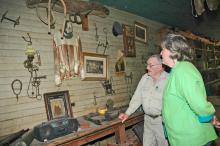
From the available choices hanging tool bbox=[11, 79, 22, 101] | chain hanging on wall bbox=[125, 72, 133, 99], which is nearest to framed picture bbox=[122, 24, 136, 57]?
chain hanging on wall bbox=[125, 72, 133, 99]

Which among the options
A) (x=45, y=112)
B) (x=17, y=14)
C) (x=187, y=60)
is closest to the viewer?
(x=187, y=60)

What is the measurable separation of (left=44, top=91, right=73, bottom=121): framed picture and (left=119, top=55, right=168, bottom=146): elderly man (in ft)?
3.06

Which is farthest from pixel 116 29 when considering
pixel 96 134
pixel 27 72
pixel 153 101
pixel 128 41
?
pixel 96 134

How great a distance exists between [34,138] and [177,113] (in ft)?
6.07

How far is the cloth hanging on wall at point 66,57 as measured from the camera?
3.88 meters

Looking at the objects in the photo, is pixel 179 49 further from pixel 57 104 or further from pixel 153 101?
pixel 57 104

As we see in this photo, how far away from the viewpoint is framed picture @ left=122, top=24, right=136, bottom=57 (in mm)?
5430

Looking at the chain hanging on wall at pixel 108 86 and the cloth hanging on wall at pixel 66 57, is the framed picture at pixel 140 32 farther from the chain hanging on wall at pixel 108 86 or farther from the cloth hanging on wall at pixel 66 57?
the cloth hanging on wall at pixel 66 57

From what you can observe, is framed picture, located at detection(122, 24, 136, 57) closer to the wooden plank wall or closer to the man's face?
the wooden plank wall

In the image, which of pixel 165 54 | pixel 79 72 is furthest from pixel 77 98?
pixel 165 54

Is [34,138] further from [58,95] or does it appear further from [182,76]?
[182,76]

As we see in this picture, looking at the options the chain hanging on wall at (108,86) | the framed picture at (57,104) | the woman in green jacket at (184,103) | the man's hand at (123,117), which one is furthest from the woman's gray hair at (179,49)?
the chain hanging on wall at (108,86)

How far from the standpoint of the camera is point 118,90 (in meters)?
5.23

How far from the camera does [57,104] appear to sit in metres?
3.85
